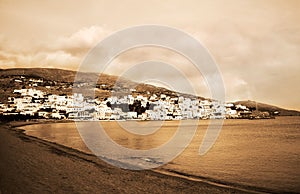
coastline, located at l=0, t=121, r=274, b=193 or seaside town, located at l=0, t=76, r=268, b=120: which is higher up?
seaside town, located at l=0, t=76, r=268, b=120

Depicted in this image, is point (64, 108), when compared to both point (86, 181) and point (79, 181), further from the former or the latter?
point (79, 181)

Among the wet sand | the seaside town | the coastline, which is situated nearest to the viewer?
the wet sand

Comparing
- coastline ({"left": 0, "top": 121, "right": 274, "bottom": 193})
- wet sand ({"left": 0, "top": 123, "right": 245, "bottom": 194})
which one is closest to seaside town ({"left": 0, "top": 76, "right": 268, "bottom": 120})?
wet sand ({"left": 0, "top": 123, "right": 245, "bottom": 194})

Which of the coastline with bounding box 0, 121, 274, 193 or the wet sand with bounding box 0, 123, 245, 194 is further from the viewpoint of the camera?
the coastline with bounding box 0, 121, 274, 193

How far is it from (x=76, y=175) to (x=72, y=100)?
548 ft

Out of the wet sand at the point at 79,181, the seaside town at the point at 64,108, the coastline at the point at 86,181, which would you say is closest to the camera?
the wet sand at the point at 79,181

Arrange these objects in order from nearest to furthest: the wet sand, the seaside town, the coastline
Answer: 1. the wet sand
2. the coastline
3. the seaside town

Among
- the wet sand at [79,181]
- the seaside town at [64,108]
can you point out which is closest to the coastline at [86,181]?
the wet sand at [79,181]

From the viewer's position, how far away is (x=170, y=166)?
76.9 feet

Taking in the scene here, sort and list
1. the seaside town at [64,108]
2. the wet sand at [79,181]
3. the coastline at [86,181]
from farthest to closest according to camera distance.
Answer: the seaside town at [64,108] < the coastline at [86,181] < the wet sand at [79,181]

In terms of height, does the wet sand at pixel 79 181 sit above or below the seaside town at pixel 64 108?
below

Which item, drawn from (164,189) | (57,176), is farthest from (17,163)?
(164,189)

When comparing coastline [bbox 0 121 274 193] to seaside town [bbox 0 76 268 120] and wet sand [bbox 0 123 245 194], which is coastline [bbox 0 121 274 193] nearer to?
wet sand [bbox 0 123 245 194]

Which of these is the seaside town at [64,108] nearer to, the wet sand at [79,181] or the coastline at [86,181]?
the wet sand at [79,181]
